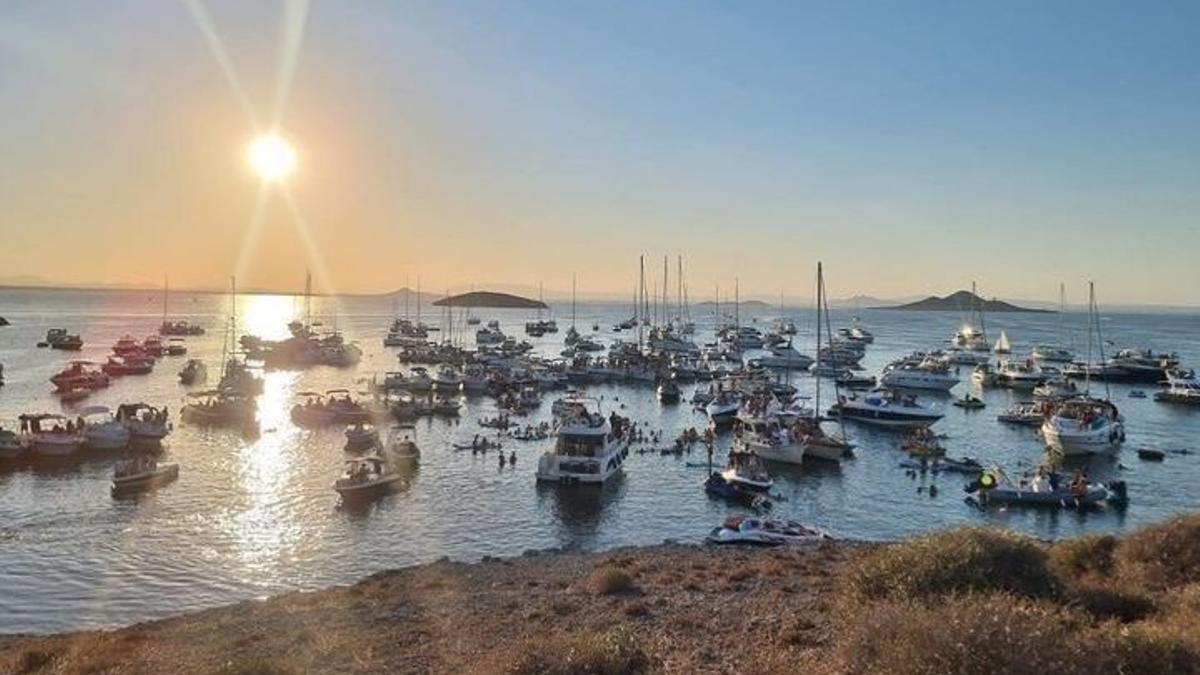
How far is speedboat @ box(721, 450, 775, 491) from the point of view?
44.4 m

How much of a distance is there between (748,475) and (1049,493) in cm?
1431

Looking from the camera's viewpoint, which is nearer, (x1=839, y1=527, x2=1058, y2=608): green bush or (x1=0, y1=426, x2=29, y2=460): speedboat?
(x1=839, y1=527, x2=1058, y2=608): green bush

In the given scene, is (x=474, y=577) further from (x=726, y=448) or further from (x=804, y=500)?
(x=726, y=448)

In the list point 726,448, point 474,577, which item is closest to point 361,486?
point 474,577

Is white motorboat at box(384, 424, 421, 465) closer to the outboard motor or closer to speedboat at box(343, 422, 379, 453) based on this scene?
speedboat at box(343, 422, 379, 453)

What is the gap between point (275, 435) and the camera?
6291cm

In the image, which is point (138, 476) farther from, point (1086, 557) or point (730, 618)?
point (1086, 557)

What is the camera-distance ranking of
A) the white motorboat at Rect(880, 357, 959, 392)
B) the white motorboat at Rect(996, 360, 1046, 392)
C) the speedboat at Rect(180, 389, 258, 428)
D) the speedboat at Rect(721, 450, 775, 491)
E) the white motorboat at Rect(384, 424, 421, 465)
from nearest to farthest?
the speedboat at Rect(721, 450, 775, 491)
the white motorboat at Rect(384, 424, 421, 465)
the speedboat at Rect(180, 389, 258, 428)
the white motorboat at Rect(880, 357, 959, 392)
the white motorboat at Rect(996, 360, 1046, 392)

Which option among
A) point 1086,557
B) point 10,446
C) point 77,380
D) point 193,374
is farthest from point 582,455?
point 193,374

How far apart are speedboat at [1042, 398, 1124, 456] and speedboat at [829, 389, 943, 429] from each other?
337 inches

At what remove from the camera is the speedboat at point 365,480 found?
1699 inches

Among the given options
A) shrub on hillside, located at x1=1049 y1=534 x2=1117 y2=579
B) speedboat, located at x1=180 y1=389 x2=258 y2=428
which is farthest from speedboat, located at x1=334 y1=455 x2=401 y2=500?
shrub on hillside, located at x1=1049 y1=534 x2=1117 y2=579

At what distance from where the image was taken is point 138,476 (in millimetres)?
44719

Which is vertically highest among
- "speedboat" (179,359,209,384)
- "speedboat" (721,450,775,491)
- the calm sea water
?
"speedboat" (179,359,209,384)
